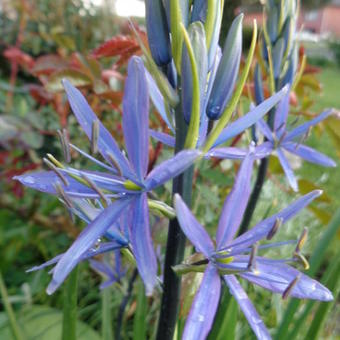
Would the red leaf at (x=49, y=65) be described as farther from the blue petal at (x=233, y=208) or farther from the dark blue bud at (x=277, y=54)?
the blue petal at (x=233, y=208)

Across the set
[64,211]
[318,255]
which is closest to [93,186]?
[318,255]

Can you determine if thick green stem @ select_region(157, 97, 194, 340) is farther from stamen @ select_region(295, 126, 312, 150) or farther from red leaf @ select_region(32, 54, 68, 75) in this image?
red leaf @ select_region(32, 54, 68, 75)

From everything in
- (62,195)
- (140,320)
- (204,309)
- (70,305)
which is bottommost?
(140,320)

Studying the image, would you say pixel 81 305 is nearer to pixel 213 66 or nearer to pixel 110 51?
pixel 110 51

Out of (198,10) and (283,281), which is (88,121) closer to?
(198,10)

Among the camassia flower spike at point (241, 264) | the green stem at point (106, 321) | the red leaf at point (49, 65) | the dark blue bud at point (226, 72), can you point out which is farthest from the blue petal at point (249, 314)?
the red leaf at point (49, 65)
